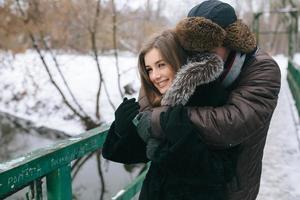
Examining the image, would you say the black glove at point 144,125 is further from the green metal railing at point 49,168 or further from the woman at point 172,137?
the green metal railing at point 49,168

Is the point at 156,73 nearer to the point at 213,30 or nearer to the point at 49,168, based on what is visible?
the point at 213,30

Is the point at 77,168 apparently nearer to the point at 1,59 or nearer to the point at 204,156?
the point at 1,59

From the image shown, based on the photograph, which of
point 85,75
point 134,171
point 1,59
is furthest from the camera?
point 85,75

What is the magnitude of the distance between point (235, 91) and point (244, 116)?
12cm

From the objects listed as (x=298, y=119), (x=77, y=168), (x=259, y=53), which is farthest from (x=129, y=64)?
(x=259, y=53)

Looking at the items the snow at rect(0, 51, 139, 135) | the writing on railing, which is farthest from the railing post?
the snow at rect(0, 51, 139, 135)

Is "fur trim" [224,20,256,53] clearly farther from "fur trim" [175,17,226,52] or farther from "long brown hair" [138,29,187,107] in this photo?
"long brown hair" [138,29,187,107]

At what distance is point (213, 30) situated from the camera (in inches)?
63.4

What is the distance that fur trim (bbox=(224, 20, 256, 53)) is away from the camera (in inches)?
65.4

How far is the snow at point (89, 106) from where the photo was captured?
476cm

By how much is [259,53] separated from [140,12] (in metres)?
11.7

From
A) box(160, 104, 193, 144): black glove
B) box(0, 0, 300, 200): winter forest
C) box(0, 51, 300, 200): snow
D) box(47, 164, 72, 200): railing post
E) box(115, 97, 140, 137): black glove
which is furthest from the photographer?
box(0, 0, 300, 200): winter forest

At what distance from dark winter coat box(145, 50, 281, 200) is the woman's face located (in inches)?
5.7

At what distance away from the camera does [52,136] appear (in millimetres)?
14906
